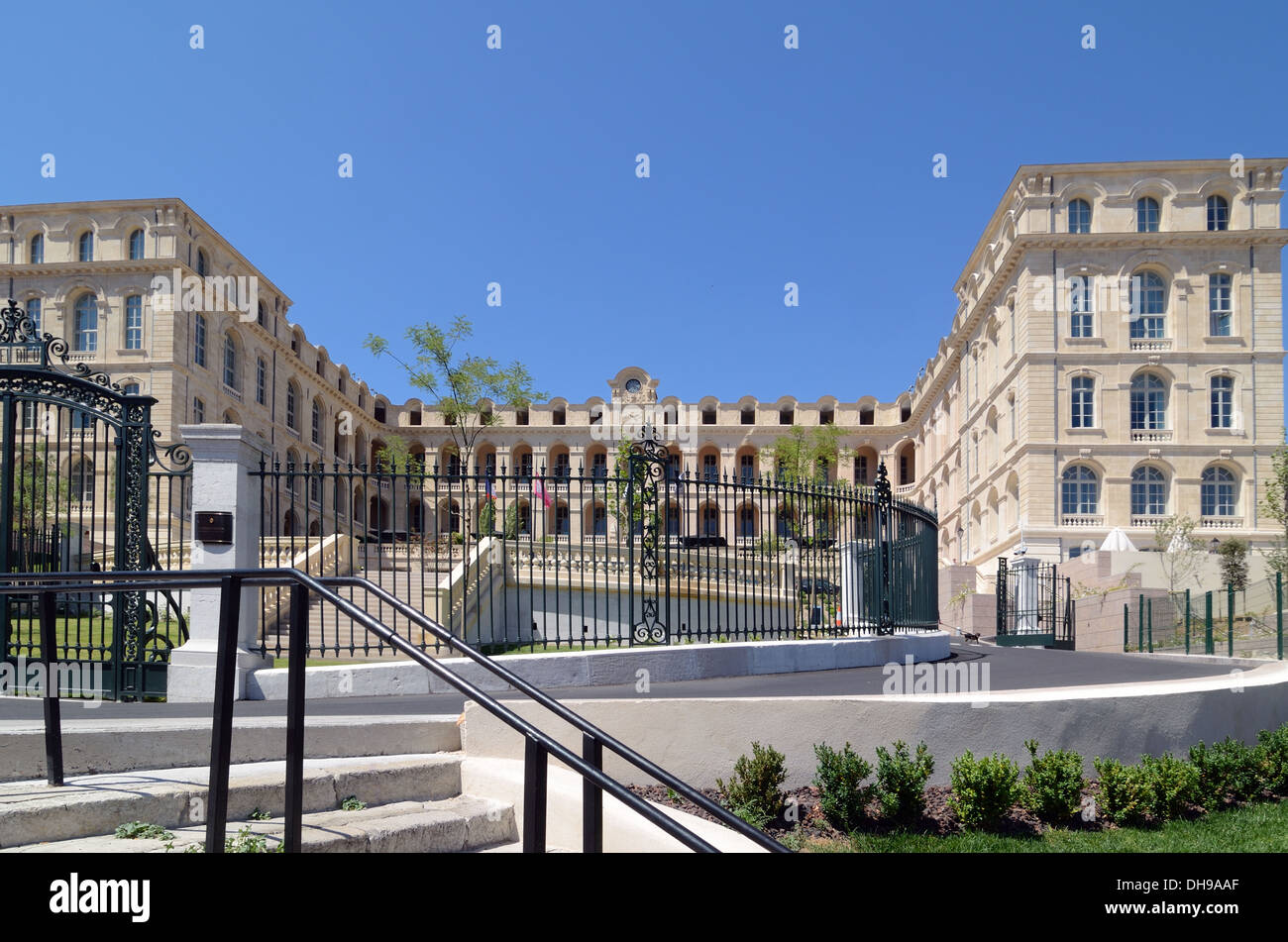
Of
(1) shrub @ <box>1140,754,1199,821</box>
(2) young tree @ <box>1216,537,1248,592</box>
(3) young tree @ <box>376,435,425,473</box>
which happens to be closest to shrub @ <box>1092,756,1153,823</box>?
(1) shrub @ <box>1140,754,1199,821</box>

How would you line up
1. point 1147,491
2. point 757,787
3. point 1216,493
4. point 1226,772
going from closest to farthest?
point 757,787
point 1226,772
point 1216,493
point 1147,491

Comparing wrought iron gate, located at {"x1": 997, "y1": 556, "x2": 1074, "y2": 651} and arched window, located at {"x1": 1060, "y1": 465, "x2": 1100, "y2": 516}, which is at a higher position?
arched window, located at {"x1": 1060, "y1": 465, "x2": 1100, "y2": 516}

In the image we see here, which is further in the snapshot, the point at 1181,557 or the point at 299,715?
the point at 1181,557

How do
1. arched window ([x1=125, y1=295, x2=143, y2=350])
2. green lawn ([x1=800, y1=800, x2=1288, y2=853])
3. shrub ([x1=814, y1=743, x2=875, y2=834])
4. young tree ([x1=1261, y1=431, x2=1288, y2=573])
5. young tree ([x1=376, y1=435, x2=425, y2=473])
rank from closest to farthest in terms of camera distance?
green lawn ([x1=800, y1=800, x2=1288, y2=853]), shrub ([x1=814, y1=743, x2=875, y2=834]), young tree ([x1=376, y1=435, x2=425, y2=473]), young tree ([x1=1261, y1=431, x2=1288, y2=573]), arched window ([x1=125, y1=295, x2=143, y2=350])

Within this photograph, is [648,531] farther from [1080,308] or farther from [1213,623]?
[1080,308]

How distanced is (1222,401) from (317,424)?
159 ft

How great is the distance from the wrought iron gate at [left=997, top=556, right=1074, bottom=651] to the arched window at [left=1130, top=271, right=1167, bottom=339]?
1763 cm

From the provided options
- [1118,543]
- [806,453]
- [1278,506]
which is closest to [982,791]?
[1118,543]

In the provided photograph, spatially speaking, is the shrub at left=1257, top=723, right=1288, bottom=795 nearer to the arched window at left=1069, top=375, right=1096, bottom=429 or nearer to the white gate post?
the white gate post

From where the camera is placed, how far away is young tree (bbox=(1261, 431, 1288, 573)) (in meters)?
40.5

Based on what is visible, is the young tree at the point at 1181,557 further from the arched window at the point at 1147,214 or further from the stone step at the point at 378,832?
the stone step at the point at 378,832

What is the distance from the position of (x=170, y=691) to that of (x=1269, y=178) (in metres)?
54.1

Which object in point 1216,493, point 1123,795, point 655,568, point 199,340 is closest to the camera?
point 1123,795

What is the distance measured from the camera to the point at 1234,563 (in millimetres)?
40250
